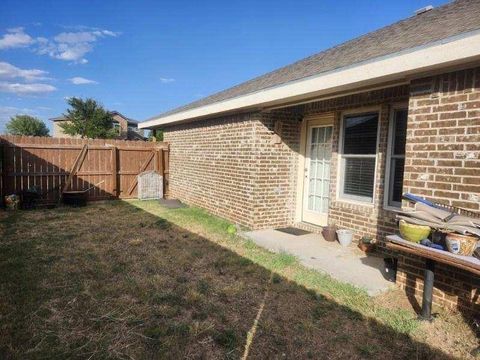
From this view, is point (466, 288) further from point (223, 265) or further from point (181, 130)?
point (181, 130)

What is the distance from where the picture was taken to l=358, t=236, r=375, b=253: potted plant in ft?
16.8

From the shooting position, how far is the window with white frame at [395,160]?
16.3 ft

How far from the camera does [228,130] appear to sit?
A: 759 centimetres

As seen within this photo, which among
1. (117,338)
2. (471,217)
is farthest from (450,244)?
(117,338)

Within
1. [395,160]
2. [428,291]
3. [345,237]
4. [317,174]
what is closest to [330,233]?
[345,237]

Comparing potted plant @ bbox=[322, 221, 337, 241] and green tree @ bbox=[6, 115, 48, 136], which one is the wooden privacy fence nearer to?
potted plant @ bbox=[322, 221, 337, 241]

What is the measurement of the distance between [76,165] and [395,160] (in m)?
9.14

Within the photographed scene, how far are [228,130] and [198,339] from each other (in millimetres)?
5426

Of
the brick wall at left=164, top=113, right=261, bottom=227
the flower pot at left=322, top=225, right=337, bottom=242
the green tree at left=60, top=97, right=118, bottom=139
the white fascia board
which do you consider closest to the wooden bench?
the white fascia board

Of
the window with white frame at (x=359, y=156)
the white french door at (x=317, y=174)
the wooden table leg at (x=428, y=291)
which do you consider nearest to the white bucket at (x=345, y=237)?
the window with white frame at (x=359, y=156)

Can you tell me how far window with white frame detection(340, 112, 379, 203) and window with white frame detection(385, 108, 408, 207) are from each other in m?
0.31

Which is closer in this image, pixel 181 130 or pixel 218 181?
pixel 218 181

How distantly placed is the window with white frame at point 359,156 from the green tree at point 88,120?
35.5 m

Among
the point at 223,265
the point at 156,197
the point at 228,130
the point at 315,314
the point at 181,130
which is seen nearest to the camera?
the point at 315,314
